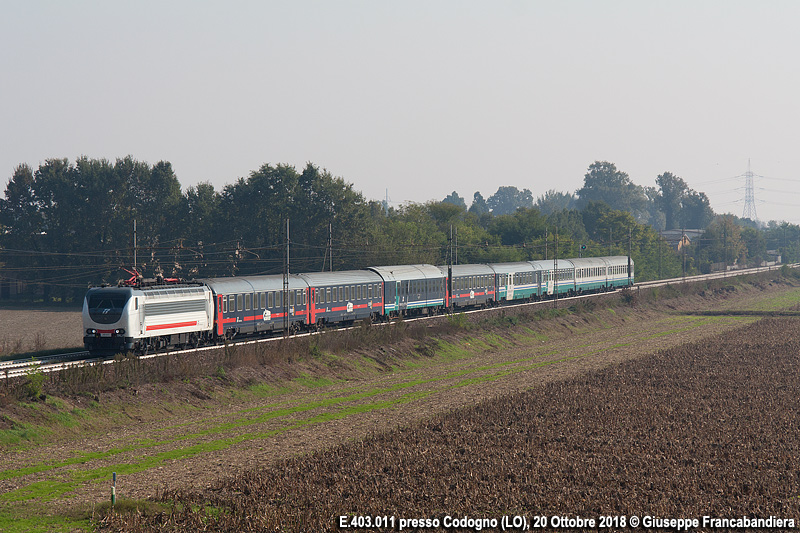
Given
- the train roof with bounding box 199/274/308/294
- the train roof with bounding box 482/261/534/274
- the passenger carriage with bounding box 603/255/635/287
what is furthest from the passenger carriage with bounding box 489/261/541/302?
the train roof with bounding box 199/274/308/294

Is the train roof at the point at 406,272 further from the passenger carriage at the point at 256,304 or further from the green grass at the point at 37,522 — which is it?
the green grass at the point at 37,522

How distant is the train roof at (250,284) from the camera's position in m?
46.8

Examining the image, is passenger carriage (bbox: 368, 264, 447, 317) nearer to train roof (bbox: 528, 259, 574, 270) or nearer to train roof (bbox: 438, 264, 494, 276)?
train roof (bbox: 438, 264, 494, 276)

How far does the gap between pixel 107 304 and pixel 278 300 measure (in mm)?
13141

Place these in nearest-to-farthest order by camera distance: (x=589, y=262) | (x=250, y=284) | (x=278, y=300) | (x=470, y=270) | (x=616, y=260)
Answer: (x=250, y=284) → (x=278, y=300) → (x=470, y=270) → (x=589, y=262) → (x=616, y=260)

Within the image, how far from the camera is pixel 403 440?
29906 millimetres

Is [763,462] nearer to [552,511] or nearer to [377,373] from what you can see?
[552,511]

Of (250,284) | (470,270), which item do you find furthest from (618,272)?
(250,284)

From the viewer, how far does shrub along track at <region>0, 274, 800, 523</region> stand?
2555 centimetres

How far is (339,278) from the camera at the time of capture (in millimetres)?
57531

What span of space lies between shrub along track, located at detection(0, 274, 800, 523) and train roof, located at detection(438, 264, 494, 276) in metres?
7.11

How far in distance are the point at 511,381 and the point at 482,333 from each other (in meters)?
18.4

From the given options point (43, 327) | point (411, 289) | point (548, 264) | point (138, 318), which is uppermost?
point (548, 264)

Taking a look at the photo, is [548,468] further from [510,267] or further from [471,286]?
[510,267]
